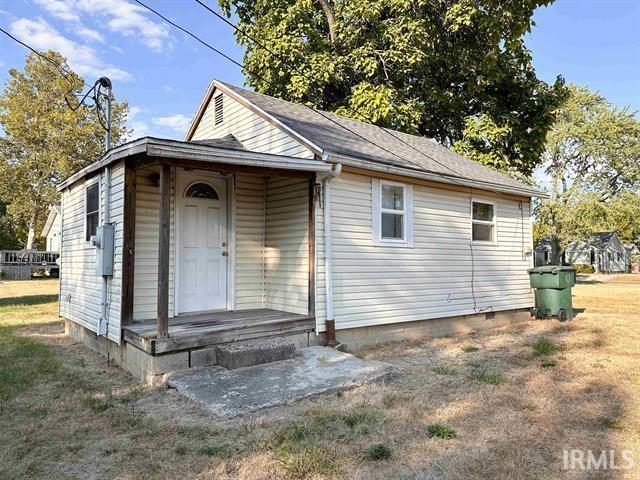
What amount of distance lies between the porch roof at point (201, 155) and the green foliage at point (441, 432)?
374 centimetres

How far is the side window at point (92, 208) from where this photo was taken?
23.7 feet

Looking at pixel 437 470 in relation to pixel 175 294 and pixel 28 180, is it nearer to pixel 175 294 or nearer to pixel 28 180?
pixel 175 294

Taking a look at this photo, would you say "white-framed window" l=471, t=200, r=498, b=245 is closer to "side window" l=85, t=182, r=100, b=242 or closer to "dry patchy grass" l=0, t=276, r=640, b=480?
"dry patchy grass" l=0, t=276, r=640, b=480

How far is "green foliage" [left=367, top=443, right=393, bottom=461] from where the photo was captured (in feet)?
10.6

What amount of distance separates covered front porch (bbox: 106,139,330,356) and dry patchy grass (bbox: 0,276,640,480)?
1137 mm

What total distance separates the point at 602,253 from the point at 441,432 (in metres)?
46.9

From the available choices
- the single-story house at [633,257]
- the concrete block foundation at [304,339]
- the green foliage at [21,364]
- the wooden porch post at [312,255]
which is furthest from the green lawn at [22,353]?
the single-story house at [633,257]

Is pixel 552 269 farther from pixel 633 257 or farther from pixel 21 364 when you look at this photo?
pixel 633 257

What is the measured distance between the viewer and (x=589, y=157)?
3177 cm

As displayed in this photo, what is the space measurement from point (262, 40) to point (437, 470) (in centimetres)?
1746

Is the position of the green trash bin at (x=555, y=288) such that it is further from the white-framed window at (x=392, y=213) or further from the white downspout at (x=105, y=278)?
the white downspout at (x=105, y=278)

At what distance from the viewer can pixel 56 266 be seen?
2756cm

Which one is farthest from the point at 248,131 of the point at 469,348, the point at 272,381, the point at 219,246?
the point at 469,348

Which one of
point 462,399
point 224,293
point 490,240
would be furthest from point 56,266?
point 462,399
